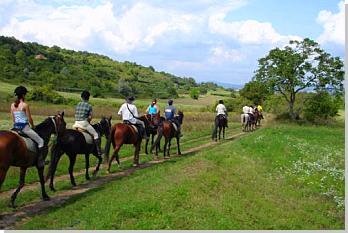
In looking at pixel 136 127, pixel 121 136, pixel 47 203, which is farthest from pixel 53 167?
pixel 136 127

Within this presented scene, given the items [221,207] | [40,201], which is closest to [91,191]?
[40,201]

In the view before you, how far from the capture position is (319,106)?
50.3m

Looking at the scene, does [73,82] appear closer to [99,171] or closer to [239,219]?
[99,171]

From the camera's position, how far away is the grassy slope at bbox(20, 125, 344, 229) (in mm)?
10000

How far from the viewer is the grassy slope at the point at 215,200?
1000 cm

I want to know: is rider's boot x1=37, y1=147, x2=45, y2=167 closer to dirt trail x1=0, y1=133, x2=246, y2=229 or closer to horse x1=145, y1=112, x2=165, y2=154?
dirt trail x1=0, y1=133, x2=246, y2=229

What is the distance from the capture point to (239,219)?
33.9ft

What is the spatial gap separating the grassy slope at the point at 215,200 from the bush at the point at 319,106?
33632 millimetres

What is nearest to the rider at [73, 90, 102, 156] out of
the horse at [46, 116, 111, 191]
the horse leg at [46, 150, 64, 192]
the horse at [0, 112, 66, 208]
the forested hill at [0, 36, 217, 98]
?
the horse at [46, 116, 111, 191]

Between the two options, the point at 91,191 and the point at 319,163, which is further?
the point at 319,163

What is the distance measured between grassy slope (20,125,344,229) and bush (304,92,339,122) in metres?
33.6

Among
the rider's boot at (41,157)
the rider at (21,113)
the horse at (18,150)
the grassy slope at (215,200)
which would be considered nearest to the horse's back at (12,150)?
the horse at (18,150)

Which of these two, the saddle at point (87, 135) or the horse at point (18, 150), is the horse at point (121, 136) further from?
the horse at point (18, 150)

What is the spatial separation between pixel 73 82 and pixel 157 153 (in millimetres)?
77526
